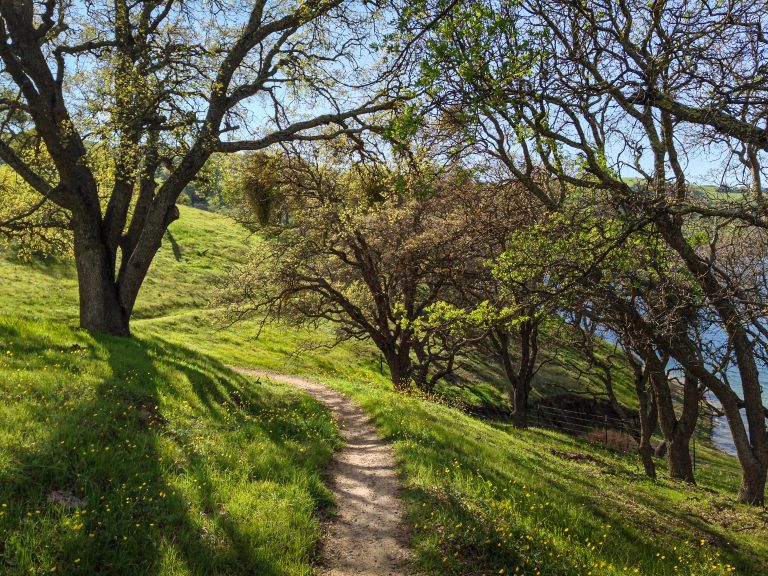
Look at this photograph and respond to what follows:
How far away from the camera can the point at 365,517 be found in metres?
7.45

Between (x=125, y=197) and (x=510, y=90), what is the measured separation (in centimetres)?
1185

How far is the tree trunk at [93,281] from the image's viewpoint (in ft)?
44.9

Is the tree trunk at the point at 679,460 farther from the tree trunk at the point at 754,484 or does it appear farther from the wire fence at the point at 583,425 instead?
the wire fence at the point at 583,425

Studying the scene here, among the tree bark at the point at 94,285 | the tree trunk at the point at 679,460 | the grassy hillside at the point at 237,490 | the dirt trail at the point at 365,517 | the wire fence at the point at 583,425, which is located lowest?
the wire fence at the point at 583,425

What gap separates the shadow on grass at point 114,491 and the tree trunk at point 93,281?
440cm

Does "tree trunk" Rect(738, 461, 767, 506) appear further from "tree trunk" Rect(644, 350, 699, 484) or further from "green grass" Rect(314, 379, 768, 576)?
"tree trunk" Rect(644, 350, 699, 484)

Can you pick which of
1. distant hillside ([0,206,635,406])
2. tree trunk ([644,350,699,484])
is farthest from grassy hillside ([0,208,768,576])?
distant hillside ([0,206,635,406])

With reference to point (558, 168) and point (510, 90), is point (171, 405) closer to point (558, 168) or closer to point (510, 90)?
point (510, 90)

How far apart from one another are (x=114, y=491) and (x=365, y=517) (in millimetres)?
3480

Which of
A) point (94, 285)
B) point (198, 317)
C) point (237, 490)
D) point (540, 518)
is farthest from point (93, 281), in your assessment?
point (198, 317)

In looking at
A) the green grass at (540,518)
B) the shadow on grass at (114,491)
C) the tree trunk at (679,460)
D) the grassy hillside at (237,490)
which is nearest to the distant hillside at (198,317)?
the tree trunk at (679,460)

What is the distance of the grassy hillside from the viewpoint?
Answer: 530 centimetres

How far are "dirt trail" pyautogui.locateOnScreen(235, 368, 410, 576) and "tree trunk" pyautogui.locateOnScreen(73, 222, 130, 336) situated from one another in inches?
302

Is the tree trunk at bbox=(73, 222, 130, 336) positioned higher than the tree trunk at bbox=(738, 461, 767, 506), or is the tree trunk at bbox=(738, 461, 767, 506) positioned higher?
the tree trunk at bbox=(73, 222, 130, 336)
